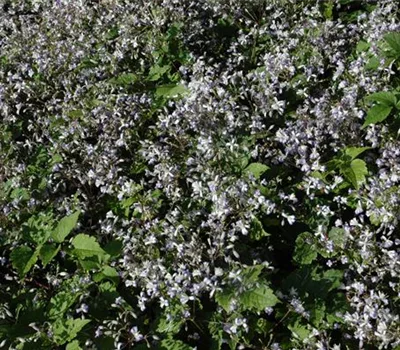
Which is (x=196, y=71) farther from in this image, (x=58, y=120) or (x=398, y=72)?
(x=398, y=72)

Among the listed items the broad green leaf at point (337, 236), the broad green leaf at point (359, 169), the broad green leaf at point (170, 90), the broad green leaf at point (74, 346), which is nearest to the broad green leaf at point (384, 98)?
the broad green leaf at point (359, 169)

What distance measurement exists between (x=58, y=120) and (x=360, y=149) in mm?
2754

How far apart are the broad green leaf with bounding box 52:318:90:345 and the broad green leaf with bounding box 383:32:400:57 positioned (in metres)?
3.03

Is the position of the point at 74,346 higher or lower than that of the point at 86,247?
lower

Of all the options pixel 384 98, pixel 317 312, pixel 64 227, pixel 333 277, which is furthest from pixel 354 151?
pixel 64 227

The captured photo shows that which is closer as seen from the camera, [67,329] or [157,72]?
[67,329]

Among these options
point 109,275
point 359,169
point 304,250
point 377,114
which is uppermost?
point 377,114

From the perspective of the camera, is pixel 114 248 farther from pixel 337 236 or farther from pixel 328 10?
pixel 328 10

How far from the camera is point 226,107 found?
471 cm

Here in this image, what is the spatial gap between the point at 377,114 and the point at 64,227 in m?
2.35

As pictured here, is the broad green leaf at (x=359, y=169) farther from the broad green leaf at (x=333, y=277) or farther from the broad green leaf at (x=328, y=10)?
the broad green leaf at (x=328, y=10)

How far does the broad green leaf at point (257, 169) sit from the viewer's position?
13.7 feet

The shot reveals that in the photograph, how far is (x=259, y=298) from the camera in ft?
11.3

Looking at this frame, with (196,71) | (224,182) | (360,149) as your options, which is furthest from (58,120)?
(360,149)
